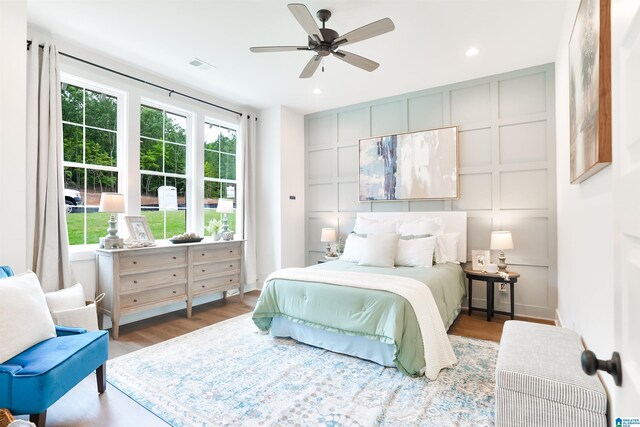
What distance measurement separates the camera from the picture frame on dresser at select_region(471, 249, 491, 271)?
3.94 metres

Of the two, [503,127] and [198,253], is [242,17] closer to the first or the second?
[198,253]

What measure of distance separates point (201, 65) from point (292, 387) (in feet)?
11.6

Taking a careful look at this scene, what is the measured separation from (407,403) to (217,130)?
173 inches

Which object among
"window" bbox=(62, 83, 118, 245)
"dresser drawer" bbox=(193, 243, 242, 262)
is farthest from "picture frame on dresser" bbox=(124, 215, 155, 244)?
"dresser drawer" bbox=(193, 243, 242, 262)

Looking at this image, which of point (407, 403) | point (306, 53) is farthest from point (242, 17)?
point (407, 403)

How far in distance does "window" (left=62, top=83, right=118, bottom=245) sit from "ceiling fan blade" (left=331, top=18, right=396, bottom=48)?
9.35ft

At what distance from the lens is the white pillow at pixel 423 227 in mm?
4176

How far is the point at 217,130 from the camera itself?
16.4 feet

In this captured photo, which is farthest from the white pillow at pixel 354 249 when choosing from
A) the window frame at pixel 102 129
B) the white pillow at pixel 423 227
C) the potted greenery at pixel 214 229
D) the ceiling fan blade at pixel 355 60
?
the window frame at pixel 102 129

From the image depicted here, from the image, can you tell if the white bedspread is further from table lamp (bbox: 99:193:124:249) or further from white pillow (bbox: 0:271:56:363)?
table lamp (bbox: 99:193:124:249)

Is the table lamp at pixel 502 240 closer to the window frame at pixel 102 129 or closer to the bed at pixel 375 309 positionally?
the bed at pixel 375 309

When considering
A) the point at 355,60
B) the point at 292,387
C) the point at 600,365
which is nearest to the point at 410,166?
the point at 355,60

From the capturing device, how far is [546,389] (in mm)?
1399

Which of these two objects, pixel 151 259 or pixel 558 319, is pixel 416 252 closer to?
pixel 558 319
